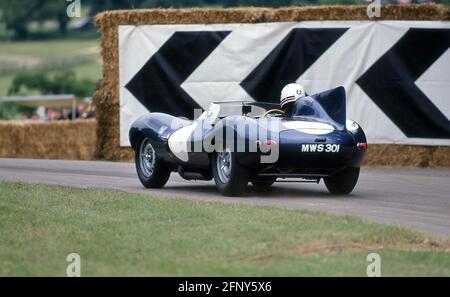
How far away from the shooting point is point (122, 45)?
793 inches

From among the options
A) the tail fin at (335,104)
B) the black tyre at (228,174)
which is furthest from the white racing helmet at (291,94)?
the black tyre at (228,174)

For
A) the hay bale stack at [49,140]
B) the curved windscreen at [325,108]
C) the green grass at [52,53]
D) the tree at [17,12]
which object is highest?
the tree at [17,12]

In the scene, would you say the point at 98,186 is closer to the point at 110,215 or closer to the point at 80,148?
the point at 110,215

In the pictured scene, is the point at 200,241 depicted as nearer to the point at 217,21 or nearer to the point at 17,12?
the point at 217,21

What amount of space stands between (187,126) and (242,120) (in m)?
1.32

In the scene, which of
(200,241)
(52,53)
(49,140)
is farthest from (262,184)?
(52,53)

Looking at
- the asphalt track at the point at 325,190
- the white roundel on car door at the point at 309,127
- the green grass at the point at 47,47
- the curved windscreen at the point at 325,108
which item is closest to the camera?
the asphalt track at the point at 325,190

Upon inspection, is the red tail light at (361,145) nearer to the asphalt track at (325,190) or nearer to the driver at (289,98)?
the asphalt track at (325,190)

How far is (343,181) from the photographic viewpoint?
1387cm

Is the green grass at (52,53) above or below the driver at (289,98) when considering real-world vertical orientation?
above

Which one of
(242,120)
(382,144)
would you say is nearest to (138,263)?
(242,120)

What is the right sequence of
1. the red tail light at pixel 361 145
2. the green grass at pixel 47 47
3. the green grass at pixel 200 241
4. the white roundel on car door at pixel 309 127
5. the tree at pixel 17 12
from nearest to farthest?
the green grass at pixel 200 241, the white roundel on car door at pixel 309 127, the red tail light at pixel 361 145, the green grass at pixel 47 47, the tree at pixel 17 12

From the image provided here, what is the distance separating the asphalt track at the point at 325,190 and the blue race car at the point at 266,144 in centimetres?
27

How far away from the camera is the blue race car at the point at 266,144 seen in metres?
12.9
